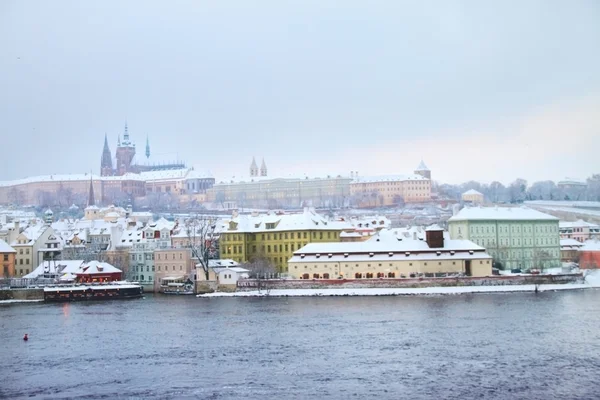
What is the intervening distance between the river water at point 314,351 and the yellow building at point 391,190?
386 ft

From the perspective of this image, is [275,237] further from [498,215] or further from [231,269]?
[498,215]

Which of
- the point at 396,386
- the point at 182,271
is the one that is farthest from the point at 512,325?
the point at 182,271

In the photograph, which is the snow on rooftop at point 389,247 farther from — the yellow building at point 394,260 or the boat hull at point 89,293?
the boat hull at point 89,293

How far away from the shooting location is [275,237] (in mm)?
70250

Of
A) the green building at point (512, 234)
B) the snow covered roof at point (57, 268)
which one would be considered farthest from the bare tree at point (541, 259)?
the snow covered roof at point (57, 268)

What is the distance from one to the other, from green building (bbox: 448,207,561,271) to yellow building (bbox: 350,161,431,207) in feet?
293

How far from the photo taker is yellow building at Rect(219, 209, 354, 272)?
69250mm

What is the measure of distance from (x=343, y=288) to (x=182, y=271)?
14.7m

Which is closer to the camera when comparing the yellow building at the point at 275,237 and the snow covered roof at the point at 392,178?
the yellow building at the point at 275,237

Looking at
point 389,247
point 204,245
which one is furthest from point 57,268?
point 389,247

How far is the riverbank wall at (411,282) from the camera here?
5509 cm

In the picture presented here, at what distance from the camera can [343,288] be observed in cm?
5588

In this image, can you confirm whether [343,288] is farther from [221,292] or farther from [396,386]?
[396,386]

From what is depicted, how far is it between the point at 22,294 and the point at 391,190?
116179 mm
